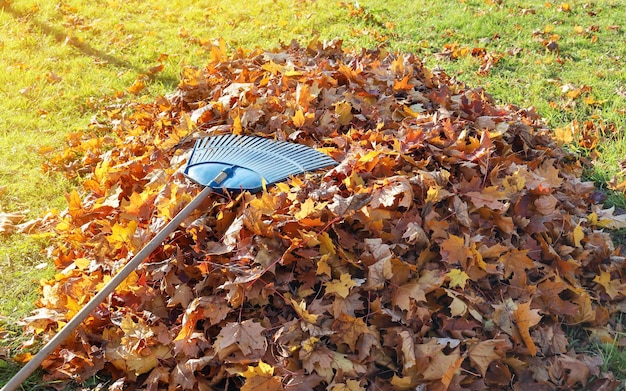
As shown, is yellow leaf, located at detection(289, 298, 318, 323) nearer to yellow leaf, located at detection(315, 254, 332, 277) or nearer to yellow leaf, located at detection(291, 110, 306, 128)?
yellow leaf, located at detection(315, 254, 332, 277)

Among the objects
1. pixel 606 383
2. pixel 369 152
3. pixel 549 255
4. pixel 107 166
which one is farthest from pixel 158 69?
pixel 606 383

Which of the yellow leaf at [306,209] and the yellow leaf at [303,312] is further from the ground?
the yellow leaf at [306,209]

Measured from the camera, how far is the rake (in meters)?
2.46

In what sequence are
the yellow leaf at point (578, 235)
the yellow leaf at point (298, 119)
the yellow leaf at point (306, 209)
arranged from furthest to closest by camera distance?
the yellow leaf at point (298, 119)
the yellow leaf at point (578, 235)
the yellow leaf at point (306, 209)

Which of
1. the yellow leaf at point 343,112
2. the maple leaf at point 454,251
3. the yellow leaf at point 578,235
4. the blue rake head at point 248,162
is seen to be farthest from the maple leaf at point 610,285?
the yellow leaf at point 343,112

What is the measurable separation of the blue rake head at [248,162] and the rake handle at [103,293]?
0.47 ft

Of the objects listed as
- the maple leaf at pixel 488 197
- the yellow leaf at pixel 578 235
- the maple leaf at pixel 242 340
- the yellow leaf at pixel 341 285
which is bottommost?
the yellow leaf at pixel 578 235

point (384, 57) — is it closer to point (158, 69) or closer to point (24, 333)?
point (158, 69)

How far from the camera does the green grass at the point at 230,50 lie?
3736mm

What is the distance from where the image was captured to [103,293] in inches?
84.1

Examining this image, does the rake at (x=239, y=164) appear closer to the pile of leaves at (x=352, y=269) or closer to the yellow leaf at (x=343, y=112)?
the pile of leaves at (x=352, y=269)

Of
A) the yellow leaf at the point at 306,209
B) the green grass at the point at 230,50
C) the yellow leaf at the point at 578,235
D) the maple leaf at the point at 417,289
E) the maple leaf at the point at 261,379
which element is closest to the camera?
the maple leaf at the point at 261,379

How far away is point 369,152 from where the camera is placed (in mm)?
2699

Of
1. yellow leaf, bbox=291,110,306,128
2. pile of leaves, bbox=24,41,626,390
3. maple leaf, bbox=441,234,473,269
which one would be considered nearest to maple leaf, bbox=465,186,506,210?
pile of leaves, bbox=24,41,626,390
